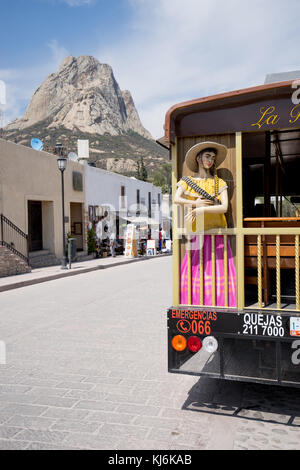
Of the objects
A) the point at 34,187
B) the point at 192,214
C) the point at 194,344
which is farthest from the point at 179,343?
the point at 34,187

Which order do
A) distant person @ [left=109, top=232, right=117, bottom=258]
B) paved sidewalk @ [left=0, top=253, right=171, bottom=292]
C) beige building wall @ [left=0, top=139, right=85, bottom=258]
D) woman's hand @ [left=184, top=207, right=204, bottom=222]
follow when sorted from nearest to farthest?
woman's hand @ [left=184, top=207, right=204, bottom=222] → paved sidewalk @ [left=0, top=253, right=171, bottom=292] → beige building wall @ [left=0, top=139, right=85, bottom=258] → distant person @ [left=109, top=232, right=117, bottom=258]

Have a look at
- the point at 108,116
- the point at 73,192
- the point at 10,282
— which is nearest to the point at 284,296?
the point at 10,282

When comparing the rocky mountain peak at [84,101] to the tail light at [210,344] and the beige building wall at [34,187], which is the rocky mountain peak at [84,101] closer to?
the beige building wall at [34,187]

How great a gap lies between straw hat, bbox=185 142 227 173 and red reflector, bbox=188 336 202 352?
161 centimetres

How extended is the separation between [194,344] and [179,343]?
145 mm

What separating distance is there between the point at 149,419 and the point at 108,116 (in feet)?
410

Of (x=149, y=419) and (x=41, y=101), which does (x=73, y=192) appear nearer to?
(x=149, y=419)

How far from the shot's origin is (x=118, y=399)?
4410mm

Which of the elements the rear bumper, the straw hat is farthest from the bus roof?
the rear bumper

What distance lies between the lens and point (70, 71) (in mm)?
146500

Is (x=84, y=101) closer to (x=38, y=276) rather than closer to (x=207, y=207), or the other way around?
(x=38, y=276)

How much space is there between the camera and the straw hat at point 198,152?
13.0ft

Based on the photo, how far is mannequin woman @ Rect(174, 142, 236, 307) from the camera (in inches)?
157

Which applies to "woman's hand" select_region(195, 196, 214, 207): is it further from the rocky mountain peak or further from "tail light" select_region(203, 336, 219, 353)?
the rocky mountain peak
